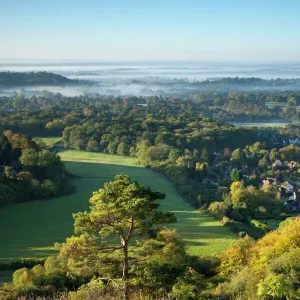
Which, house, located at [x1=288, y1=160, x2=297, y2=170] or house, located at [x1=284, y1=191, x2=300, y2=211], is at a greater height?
house, located at [x1=288, y1=160, x2=297, y2=170]

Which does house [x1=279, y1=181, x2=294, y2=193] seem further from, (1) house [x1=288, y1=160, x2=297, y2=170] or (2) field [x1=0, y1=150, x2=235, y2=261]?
(2) field [x1=0, y1=150, x2=235, y2=261]

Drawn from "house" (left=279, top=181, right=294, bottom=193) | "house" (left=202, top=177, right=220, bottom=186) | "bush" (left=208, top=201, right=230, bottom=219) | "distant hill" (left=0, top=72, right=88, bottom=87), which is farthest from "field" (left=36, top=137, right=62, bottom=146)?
"bush" (left=208, top=201, right=230, bottom=219)

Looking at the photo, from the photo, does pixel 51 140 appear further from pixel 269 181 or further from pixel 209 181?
pixel 269 181

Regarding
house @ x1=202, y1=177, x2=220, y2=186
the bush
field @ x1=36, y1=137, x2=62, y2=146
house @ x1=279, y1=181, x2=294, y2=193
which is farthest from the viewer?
field @ x1=36, y1=137, x2=62, y2=146

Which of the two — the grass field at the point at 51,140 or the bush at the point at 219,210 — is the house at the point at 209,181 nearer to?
the bush at the point at 219,210

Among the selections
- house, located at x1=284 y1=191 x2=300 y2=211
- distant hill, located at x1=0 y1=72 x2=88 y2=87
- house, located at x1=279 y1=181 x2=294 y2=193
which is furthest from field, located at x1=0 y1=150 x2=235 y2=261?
distant hill, located at x1=0 y1=72 x2=88 y2=87

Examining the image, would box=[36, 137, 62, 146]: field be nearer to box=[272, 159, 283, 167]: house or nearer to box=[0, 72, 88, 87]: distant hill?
box=[0, 72, 88, 87]: distant hill

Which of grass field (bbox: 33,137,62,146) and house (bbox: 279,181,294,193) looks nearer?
house (bbox: 279,181,294,193)

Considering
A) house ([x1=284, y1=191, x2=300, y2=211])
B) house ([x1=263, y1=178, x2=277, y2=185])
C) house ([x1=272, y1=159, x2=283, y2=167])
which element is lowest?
house ([x1=284, y1=191, x2=300, y2=211])

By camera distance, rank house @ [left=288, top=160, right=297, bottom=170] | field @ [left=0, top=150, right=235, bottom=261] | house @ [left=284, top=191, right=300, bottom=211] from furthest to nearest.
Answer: house @ [left=288, top=160, right=297, bottom=170] → house @ [left=284, top=191, right=300, bottom=211] → field @ [left=0, top=150, right=235, bottom=261]
